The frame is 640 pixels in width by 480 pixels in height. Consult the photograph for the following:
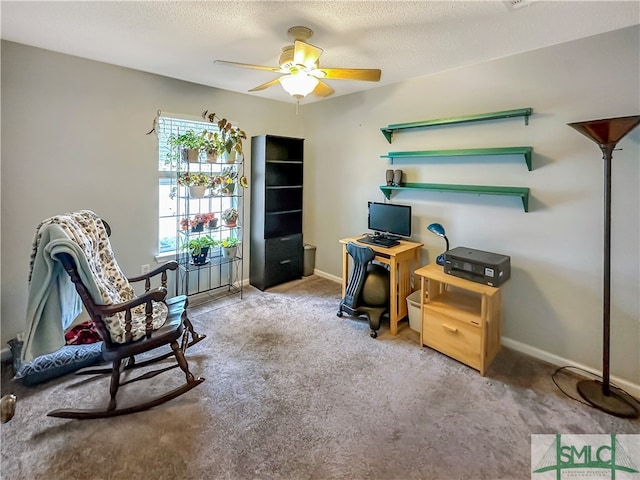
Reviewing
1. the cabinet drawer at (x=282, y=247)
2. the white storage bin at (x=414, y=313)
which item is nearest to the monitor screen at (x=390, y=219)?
the white storage bin at (x=414, y=313)

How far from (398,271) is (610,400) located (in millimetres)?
1624

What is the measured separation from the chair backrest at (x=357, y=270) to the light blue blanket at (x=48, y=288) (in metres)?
2.03

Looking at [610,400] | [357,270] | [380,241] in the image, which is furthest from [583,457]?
[380,241]

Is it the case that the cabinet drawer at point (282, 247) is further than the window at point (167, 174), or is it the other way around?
the cabinet drawer at point (282, 247)

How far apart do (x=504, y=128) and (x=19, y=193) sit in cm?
386

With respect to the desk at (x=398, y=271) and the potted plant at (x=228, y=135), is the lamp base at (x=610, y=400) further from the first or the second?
the potted plant at (x=228, y=135)

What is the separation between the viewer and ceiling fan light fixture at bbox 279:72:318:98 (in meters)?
2.18

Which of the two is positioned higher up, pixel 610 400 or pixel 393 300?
pixel 393 300

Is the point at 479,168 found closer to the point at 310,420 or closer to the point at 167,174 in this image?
the point at 310,420

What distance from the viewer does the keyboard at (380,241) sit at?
3112mm

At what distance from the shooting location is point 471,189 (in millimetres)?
2760

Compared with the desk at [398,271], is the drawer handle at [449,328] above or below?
below

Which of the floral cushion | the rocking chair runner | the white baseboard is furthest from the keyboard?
the floral cushion

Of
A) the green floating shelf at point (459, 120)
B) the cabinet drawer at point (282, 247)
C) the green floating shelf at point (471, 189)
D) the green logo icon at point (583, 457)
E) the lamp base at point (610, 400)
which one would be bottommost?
the green logo icon at point (583, 457)
